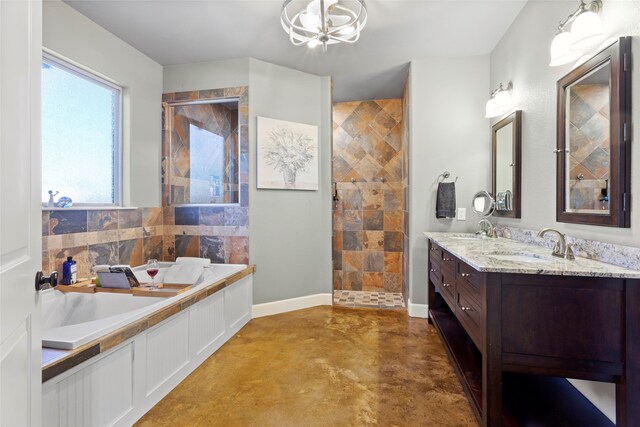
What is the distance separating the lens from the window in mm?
2197

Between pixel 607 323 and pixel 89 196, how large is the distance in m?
3.44

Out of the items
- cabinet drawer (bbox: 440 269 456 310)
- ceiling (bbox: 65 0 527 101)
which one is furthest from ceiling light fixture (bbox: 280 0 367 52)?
cabinet drawer (bbox: 440 269 456 310)

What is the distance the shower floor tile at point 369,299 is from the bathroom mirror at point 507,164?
1.60 metres

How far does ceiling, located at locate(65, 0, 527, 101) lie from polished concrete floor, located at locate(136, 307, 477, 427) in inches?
104

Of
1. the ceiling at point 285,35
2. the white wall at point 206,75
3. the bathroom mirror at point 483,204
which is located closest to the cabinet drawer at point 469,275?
the bathroom mirror at point 483,204

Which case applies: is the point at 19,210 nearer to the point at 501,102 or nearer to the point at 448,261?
the point at 448,261

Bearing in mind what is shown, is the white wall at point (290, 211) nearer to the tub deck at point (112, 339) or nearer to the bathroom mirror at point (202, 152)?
the bathroom mirror at point (202, 152)

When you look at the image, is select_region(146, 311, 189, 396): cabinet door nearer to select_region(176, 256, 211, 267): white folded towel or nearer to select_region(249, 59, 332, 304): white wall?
select_region(176, 256, 211, 267): white folded towel

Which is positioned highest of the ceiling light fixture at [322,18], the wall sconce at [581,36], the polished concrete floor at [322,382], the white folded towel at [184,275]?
the ceiling light fixture at [322,18]

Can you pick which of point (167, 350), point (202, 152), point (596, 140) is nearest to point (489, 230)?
point (596, 140)

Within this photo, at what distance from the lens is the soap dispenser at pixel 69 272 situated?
2.18 meters

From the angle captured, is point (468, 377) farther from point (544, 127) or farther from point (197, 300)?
point (197, 300)

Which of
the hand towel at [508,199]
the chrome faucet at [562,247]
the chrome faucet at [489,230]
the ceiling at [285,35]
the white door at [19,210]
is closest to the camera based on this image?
the white door at [19,210]

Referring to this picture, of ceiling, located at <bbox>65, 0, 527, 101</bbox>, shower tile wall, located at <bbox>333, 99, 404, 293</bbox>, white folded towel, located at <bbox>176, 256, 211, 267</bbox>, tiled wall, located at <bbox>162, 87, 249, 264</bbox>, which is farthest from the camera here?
shower tile wall, located at <bbox>333, 99, 404, 293</bbox>
